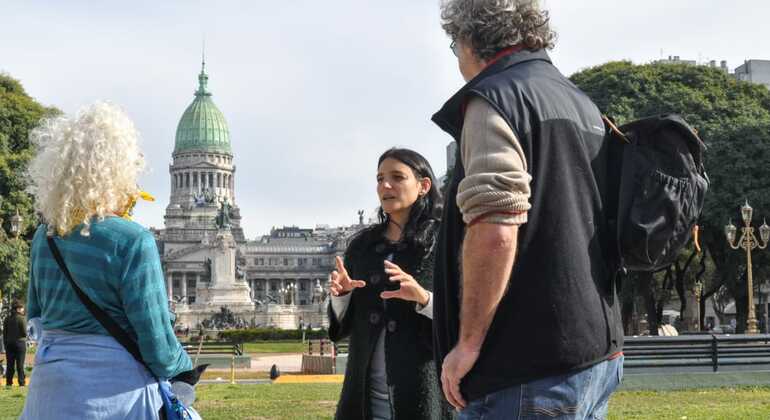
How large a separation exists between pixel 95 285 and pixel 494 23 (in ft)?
6.83

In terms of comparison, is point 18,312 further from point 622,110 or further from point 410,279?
point 622,110

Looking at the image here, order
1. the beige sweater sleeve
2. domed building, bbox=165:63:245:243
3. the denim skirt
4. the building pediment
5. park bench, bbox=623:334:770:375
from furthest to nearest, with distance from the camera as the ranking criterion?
domed building, bbox=165:63:245:243
the building pediment
park bench, bbox=623:334:770:375
the denim skirt
the beige sweater sleeve

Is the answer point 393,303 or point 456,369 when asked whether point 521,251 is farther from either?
point 393,303

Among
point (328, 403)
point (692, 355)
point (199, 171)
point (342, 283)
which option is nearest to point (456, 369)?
point (342, 283)

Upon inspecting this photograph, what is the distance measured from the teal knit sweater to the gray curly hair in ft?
5.41

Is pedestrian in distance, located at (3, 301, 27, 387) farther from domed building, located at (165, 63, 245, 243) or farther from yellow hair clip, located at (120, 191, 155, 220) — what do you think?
domed building, located at (165, 63, 245, 243)

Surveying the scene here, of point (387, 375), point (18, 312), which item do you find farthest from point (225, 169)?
point (387, 375)

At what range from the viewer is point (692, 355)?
1750cm

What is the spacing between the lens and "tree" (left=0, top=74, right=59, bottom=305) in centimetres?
3859

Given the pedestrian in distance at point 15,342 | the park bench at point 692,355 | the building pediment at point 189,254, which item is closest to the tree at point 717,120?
the park bench at point 692,355

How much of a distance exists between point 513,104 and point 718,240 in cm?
3922

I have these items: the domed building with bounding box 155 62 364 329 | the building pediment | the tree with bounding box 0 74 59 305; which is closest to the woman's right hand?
the tree with bounding box 0 74 59 305

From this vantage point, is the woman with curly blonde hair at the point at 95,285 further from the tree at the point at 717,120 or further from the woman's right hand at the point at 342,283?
the tree at the point at 717,120

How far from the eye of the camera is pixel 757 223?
39.4 meters
